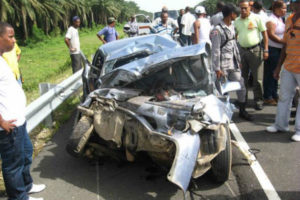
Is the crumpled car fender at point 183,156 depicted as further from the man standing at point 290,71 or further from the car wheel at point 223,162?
the man standing at point 290,71

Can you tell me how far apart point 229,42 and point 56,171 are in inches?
138

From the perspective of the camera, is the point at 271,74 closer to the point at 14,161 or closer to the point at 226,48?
the point at 226,48

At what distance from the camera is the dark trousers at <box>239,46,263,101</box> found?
6086 mm

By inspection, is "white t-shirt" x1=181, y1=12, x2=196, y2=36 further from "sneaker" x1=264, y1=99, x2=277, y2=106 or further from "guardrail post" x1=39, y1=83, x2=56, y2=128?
"guardrail post" x1=39, y1=83, x2=56, y2=128

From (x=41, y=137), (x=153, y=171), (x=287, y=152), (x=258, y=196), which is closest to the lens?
(x=258, y=196)

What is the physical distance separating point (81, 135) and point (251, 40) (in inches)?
151

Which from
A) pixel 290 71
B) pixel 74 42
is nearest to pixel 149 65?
pixel 290 71

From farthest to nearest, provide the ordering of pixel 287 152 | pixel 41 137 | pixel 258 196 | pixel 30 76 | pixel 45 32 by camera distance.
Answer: pixel 45 32 → pixel 30 76 → pixel 41 137 → pixel 287 152 → pixel 258 196

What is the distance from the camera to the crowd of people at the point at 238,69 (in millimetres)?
3113

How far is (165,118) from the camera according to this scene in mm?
3449

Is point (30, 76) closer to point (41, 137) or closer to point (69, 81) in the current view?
point (69, 81)

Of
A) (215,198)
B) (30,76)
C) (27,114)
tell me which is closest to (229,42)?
(215,198)

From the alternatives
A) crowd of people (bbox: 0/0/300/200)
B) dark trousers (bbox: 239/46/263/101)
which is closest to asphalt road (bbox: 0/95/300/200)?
crowd of people (bbox: 0/0/300/200)

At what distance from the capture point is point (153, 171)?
405cm
